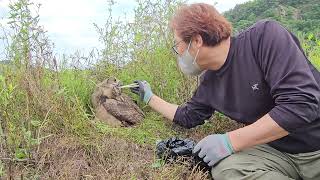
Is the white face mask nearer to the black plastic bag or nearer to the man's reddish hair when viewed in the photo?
the man's reddish hair

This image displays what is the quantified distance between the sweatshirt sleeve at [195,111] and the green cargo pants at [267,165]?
466mm

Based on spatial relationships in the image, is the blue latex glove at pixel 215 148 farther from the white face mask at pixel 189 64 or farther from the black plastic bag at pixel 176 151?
the white face mask at pixel 189 64

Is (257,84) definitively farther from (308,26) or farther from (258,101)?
(308,26)

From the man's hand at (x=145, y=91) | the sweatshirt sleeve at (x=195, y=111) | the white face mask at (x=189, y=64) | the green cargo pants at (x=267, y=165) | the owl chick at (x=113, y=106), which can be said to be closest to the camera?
the green cargo pants at (x=267, y=165)

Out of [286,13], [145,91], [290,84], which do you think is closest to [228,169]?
[290,84]

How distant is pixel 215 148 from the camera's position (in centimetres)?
311

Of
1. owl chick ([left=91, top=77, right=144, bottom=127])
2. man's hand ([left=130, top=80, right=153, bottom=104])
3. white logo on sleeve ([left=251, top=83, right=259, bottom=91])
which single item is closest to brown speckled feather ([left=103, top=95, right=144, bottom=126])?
owl chick ([left=91, top=77, right=144, bottom=127])

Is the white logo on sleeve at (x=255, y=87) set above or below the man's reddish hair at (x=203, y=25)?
below

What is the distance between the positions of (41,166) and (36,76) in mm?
780

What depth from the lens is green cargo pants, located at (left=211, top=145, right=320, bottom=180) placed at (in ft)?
10.1

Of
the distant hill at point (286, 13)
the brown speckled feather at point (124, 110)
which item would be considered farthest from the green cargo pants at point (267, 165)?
the distant hill at point (286, 13)

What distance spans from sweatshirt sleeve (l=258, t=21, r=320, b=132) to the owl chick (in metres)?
1.39

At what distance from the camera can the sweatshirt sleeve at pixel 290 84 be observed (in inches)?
111

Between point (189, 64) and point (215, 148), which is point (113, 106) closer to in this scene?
point (189, 64)
